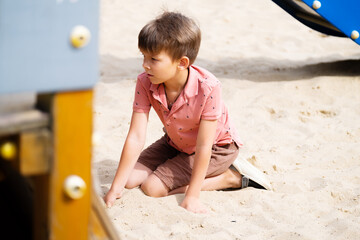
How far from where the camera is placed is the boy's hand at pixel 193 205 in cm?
205

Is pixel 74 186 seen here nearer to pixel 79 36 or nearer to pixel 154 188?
pixel 79 36

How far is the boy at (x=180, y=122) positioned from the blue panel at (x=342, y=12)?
144cm

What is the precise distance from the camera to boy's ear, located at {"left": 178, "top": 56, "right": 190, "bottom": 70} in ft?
6.75

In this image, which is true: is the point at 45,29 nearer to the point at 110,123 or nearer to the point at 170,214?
the point at 170,214

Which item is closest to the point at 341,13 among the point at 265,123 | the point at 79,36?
the point at 265,123

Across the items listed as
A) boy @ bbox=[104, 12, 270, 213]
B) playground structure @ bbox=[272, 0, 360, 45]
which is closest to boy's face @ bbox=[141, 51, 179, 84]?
boy @ bbox=[104, 12, 270, 213]

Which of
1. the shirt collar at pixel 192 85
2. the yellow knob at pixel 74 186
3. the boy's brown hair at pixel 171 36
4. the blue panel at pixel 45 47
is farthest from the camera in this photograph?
the shirt collar at pixel 192 85

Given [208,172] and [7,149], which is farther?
[208,172]

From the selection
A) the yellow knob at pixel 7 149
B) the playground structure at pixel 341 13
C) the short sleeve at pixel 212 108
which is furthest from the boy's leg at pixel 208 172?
the playground structure at pixel 341 13

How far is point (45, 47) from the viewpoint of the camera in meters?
0.92

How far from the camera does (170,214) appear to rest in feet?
6.58

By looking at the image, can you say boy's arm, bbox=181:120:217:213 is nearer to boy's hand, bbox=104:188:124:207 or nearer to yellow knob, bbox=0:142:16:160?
boy's hand, bbox=104:188:124:207

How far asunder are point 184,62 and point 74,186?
1145mm

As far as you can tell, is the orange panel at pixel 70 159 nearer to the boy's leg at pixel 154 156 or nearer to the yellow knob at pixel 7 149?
the yellow knob at pixel 7 149
